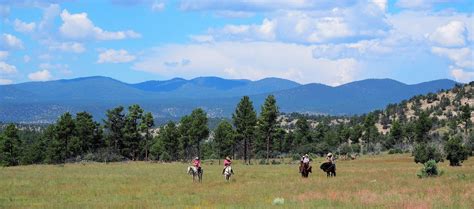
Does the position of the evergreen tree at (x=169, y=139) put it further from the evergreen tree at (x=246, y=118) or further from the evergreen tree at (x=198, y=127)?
the evergreen tree at (x=246, y=118)

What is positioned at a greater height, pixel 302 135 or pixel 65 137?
pixel 302 135

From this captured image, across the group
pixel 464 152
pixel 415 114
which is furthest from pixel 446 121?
pixel 464 152

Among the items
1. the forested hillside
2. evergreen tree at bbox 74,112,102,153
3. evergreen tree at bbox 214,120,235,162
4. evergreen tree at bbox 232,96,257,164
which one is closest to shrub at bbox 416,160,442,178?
the forested hillside

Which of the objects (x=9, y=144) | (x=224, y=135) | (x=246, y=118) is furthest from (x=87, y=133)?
(x=246, y=118)

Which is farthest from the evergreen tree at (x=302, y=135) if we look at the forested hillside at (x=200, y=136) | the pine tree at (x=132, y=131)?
the pine tree at (x=132, y=131)

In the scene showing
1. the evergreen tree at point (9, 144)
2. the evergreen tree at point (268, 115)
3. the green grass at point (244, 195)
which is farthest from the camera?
the evergreen tree at point (9, 144)

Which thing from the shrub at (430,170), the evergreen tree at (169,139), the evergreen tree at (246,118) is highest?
the evergreen tree at (246,118)

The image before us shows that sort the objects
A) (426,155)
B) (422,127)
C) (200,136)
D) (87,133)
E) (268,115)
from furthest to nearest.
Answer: (87,133) → (422,127) → (200,136) → (268,115) → (426,155)

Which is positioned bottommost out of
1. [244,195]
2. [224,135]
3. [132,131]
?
[244,195]

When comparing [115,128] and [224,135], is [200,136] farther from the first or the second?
[115,128]

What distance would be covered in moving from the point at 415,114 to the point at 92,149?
78138 mm

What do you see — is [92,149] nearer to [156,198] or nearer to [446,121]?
[446,121]

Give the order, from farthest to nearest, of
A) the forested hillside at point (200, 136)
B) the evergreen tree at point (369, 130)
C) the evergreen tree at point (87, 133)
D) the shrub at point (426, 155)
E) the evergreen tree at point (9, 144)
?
the evergreen tree at point (369, 130), the evergreen tree at point (9, 144), the evergreen tree at point (87, 133), the forested hillside at point (200, 136), the shrub at point (426, 155)

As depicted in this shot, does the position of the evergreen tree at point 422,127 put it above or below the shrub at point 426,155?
above
